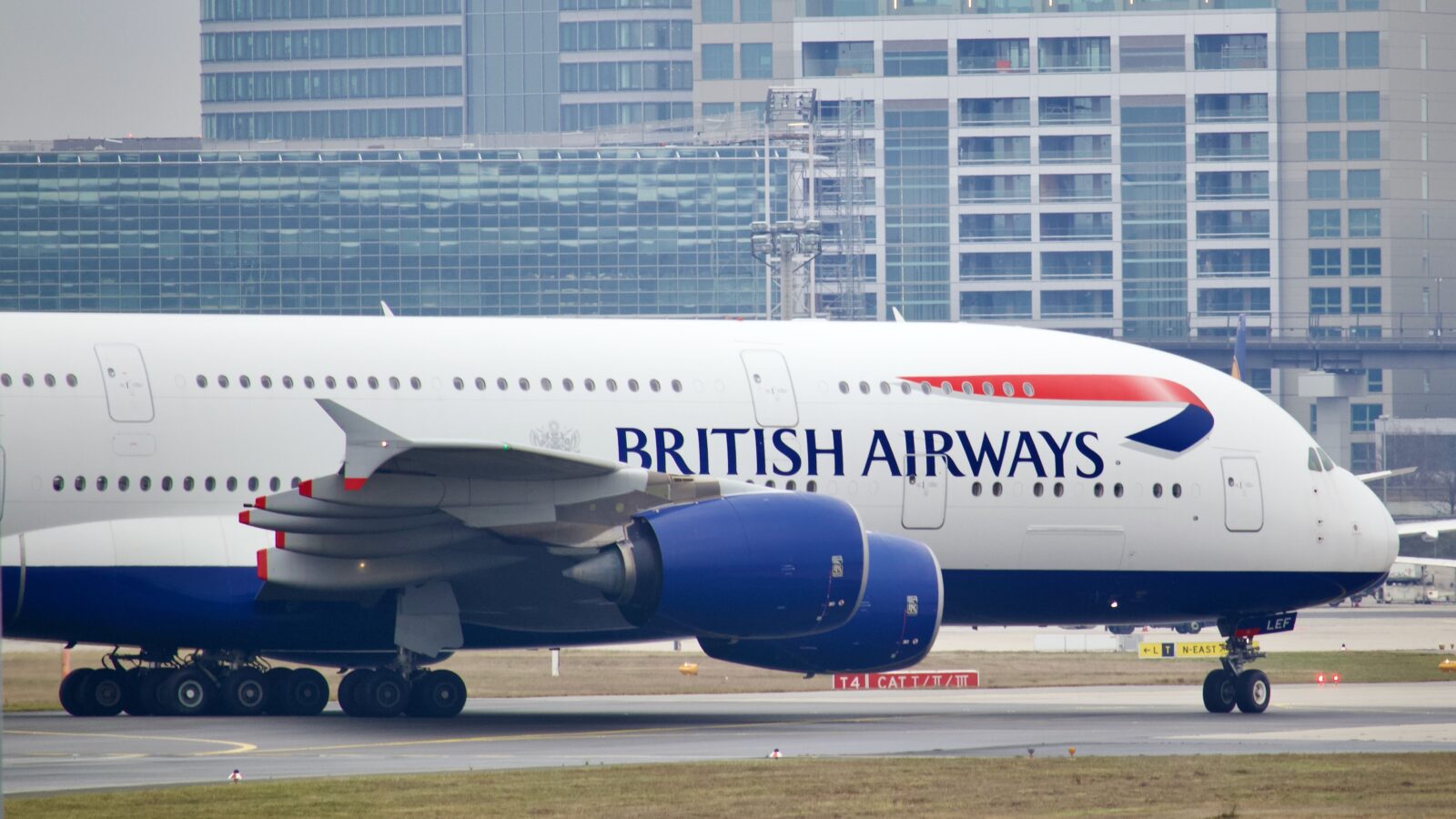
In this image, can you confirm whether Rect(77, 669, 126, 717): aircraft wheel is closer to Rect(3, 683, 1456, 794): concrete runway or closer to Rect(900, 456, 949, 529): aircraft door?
Rect(3, 683, 1456, 794): concrete runway

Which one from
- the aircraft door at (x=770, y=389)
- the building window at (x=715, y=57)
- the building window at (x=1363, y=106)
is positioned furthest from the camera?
the building window at (x=715, y=57)

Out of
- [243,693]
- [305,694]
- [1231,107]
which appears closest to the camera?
[243,693]

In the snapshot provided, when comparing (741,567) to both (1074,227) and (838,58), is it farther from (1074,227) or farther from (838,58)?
(838,58)

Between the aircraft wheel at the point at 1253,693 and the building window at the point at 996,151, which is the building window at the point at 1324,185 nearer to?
the building window at the point at 996,151

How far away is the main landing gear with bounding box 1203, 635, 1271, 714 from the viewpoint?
78.0 feet

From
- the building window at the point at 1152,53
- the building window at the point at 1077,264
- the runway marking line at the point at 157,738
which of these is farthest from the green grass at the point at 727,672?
the building window at the point at 1152,53

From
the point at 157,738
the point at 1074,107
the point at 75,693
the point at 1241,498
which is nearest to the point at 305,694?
the point at 75,693

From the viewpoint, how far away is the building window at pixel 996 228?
123062 mm

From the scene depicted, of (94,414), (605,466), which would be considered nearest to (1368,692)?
(605,466)

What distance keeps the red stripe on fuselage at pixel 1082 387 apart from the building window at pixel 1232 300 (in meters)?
102

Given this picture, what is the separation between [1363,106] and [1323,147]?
3930 mm

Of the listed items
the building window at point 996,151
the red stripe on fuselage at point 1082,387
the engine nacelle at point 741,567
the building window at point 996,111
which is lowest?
the engine nacelle at point 741,567

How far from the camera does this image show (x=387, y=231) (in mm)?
113125

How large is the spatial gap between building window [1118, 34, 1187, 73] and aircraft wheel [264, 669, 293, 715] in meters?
109
